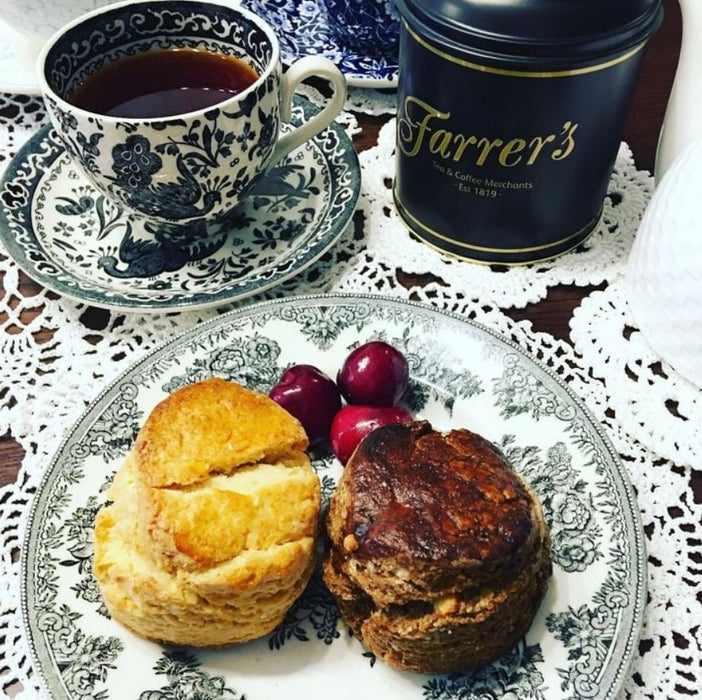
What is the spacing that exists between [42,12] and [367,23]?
419 millimetres

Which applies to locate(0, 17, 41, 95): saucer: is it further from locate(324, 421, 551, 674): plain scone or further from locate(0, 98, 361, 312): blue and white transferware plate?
locate(324, 421, 551, 674): plain scone

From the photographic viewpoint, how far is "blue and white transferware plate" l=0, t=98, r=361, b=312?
2.80 ft

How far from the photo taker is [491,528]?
55 cm

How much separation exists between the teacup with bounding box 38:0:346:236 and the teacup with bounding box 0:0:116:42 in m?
0.20

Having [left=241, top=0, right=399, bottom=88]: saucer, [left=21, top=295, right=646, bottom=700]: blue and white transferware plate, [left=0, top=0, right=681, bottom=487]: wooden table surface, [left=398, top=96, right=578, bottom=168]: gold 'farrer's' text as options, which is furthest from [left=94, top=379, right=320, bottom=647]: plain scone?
[left=241, top=0, right=399, bottom=88]: saucer

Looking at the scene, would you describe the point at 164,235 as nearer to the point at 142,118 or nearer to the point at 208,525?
the point at 142,118

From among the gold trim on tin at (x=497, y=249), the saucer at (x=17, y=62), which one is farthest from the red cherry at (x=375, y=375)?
the saucer at (x=17, y=62)

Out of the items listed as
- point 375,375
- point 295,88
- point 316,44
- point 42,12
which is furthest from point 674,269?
point 42,12

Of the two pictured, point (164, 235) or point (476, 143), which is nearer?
point (476, 143)

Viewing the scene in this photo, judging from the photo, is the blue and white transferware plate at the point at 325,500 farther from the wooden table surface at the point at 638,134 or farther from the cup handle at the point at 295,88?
the cup handle at the point at 295,88

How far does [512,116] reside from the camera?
31.1 inches

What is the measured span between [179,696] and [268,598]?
3.7 inches

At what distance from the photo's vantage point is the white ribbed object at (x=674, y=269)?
763 millimetres

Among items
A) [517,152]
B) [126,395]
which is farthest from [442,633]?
[517,152]
